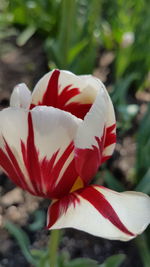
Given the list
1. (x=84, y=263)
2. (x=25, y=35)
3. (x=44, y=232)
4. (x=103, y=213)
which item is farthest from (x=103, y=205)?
(x=25, y=35)

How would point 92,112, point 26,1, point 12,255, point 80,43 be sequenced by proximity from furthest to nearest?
point 26,1 < point 80,43 < point 12,255 < point 92,112

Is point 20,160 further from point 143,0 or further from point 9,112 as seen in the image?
point 143,0

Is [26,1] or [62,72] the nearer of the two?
[62,72]

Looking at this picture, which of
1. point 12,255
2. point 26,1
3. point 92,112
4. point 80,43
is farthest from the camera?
point 26,1

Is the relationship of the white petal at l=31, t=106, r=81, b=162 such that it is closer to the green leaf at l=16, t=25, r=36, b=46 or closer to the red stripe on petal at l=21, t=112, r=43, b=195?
the red stripe on petal at l=21, t=112, r=43, b=195

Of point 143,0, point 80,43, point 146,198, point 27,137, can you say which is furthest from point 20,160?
point 143,0

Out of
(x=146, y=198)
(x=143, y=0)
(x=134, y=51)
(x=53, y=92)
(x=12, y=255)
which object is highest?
(x=53, y=92)
